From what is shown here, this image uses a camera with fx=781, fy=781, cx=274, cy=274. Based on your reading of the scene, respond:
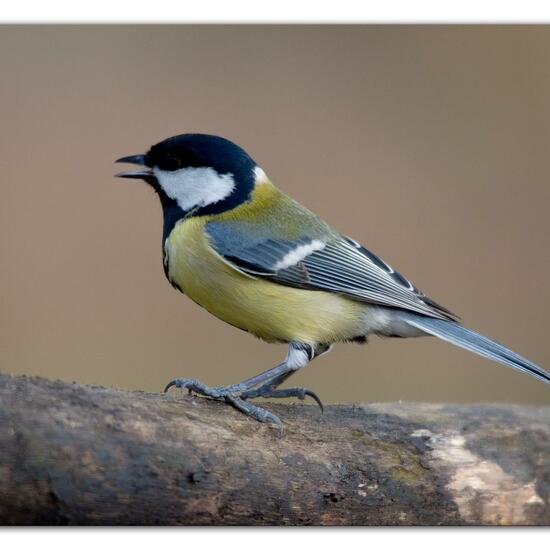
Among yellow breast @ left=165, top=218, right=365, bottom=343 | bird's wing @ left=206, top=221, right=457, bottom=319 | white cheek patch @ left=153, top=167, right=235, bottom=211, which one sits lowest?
yellow breast @ left=165, top=218, right=365, bottom=343

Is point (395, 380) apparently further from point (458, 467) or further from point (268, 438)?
point (268, 438)

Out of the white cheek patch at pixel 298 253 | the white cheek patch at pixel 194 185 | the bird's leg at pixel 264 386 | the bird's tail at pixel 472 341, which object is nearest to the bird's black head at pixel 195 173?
the white cheek patch at pixel 194 185

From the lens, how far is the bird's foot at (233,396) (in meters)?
1.67

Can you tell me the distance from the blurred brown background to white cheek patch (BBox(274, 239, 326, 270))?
1.26 feet

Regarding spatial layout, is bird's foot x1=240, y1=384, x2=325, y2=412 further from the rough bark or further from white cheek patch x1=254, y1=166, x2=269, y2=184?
white cheek patch x1=254, y1=166, x2=269, y2=184

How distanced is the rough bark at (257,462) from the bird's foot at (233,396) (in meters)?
0.02

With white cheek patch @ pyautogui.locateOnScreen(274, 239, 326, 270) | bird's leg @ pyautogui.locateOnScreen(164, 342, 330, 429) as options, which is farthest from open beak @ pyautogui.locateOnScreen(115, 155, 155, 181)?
bird's leg @ pyautogui.locateOnScreen(164, 342, 330, 429)

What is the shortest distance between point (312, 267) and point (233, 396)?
38cm

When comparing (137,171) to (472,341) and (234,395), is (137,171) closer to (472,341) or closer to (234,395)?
(234,395)

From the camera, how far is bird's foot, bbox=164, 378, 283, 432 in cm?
167

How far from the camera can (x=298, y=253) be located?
1904 mm

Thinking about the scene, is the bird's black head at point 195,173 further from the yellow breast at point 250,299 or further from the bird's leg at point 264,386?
the bird's leg at point 264,386

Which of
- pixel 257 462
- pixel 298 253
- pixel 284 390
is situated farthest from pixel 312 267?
pixel 257 462

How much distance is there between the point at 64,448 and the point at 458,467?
33.5 inches
